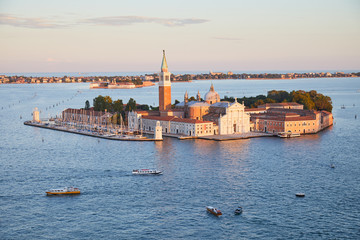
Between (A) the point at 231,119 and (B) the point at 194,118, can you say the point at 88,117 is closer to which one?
(B) the point at 194,118

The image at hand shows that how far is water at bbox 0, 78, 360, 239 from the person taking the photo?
1619cm

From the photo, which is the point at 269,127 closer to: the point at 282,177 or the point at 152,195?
the point at 282,177

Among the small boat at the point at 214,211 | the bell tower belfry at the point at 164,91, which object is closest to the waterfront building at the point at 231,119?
the bell tower belfry at the point at 164,91

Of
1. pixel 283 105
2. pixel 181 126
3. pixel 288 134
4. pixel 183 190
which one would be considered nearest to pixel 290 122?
pixel 288 134

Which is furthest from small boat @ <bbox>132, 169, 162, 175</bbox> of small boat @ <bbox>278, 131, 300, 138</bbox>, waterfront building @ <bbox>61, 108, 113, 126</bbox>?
waterfront building @ <bbox>61, 108, 113, 126</bbox>

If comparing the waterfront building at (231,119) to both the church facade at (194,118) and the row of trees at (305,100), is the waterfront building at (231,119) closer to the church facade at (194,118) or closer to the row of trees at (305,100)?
the church facade at (194,118)

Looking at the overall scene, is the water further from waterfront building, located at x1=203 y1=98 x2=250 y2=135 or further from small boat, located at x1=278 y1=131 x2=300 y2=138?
waterfront building, located at x1=203 y1=98 x2=250 y2=135

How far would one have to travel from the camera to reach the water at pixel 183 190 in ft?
53.1

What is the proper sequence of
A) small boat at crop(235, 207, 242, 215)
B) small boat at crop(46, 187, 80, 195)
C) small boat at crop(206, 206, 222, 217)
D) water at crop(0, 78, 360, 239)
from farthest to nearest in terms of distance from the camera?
1. small boat at crop(46, 187, 80, 195)
2. small boat at crop(235, 207, 242, 215)
3. small boat at crop(206, 206, 222, 217)
4. water at crop(0, 78, 360, 239)

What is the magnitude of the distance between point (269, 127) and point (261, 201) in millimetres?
20550

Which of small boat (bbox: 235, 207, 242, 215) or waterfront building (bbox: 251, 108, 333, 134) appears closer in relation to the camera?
small boat (bbox: 235, 207, 242, 215)

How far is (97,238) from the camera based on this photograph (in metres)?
15.5

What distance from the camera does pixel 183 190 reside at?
20453 mm

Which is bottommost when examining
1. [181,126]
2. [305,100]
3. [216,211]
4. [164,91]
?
[216,211]
